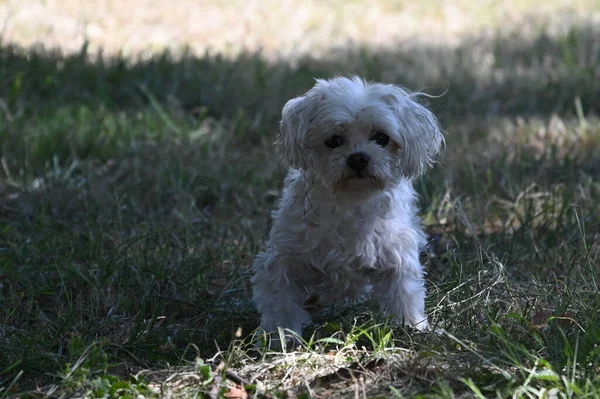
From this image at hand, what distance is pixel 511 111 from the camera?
751 cm

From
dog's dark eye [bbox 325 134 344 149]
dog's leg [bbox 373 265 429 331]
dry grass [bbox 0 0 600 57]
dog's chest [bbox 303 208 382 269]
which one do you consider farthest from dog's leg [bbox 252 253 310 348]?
dry grass [bbox 0 0 600 57]

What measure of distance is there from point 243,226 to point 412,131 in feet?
5.08

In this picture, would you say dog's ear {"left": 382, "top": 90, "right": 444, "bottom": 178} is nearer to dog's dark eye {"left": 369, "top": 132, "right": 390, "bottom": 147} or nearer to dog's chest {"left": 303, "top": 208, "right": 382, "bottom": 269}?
dog's dark eye {"left": 369, "top": 132, "right": 390, "bottom": 147}

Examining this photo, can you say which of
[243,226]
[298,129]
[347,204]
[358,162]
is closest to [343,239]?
[347,204]

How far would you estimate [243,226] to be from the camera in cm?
506

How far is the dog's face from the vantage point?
3.64 metres

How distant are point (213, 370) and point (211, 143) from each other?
3.16 m

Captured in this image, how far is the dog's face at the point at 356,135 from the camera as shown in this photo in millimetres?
3643

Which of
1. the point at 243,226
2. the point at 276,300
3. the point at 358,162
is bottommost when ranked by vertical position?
the point at 243,226

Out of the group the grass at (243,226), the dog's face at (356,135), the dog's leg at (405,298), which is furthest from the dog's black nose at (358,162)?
the grass at (243,226)

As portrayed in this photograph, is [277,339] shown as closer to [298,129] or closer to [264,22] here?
[298,129]

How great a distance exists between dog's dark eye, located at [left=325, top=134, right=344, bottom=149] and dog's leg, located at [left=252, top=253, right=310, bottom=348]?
494 millimetres

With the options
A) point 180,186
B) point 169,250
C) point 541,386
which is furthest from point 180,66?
point 541,386

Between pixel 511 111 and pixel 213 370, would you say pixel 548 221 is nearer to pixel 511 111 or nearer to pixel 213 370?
pixel 213 370
